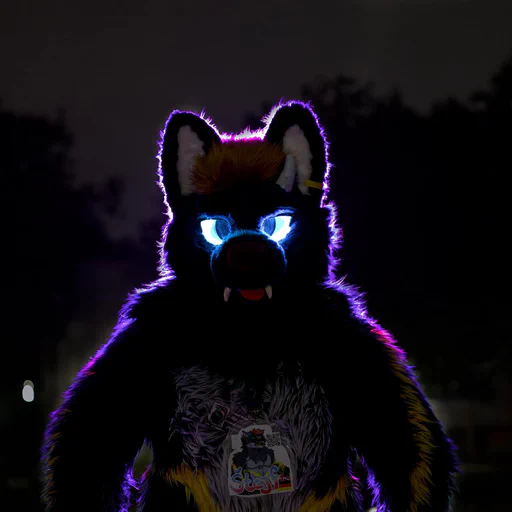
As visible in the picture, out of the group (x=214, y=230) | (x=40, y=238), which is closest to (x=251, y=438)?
(x=214, y=230)

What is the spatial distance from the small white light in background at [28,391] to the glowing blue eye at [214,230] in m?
4.18

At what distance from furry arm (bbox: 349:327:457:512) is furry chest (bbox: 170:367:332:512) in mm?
99

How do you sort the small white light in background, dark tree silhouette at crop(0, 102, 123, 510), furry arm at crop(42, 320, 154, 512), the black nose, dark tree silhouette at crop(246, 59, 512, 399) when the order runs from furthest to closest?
the small white light in background → dark tree silhouette at crop(0, 102, 123, 510) → dark tree silhouette at crop(246, 59, 512, 399) → furry arm at crop(42, 320, 154, 512) → the black nose

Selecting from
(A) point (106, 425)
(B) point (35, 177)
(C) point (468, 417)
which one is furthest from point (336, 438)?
(C) point (468, 417)

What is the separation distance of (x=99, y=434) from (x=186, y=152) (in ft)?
1.97

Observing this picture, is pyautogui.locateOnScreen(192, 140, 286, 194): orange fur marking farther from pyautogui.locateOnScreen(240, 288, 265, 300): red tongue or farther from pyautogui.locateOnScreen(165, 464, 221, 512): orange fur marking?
pyautogui.locateOnScreen(165, 464, 221, 512): orange fur marking

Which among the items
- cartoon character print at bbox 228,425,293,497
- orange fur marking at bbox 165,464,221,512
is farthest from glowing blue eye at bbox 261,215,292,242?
orange fur marking at bbox 165,464,221,512

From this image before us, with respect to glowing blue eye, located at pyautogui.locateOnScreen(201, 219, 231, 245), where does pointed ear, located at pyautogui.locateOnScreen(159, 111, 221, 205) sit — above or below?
above

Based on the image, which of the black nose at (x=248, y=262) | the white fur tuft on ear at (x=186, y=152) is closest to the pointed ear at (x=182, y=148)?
the white fur tuft on ear at (x=186, y=152)

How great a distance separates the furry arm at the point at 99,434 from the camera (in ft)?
4.27

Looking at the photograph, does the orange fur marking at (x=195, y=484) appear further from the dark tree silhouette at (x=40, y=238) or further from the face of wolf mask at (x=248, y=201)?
the dark tree silhouette at (x=40, y=238)

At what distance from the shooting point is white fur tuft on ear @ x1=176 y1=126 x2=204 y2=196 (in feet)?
4.55

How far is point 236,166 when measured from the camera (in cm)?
134

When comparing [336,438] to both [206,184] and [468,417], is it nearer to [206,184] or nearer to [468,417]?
[206,184]
